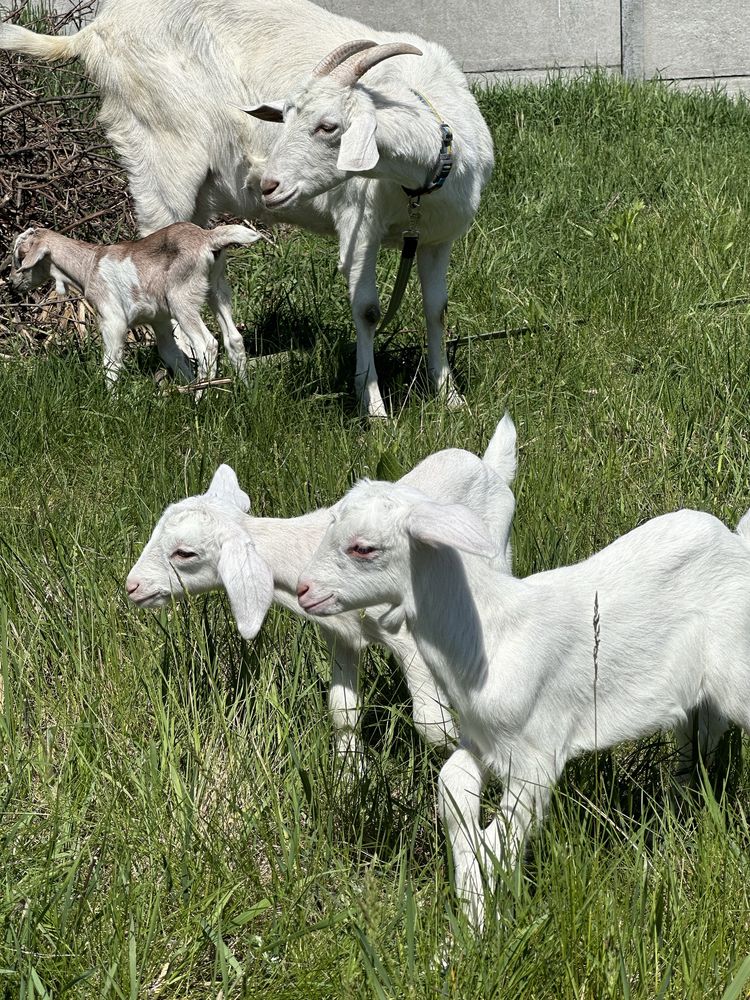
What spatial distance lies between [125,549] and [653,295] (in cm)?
304

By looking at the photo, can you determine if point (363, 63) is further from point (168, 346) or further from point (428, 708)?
point (428, 708)

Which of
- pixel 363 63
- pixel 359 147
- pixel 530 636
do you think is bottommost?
pixel 530 636

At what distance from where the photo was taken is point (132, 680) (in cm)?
289

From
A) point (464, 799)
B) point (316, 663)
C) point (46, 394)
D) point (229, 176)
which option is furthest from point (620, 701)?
point (229, 176)

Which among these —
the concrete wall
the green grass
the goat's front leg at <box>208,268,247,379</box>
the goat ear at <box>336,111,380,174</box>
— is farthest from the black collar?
the concrete wall

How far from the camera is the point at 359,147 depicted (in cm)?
445

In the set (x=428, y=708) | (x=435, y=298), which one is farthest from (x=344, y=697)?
(x=435, y=298)

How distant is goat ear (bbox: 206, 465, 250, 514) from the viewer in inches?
121

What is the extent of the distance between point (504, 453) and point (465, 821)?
121 cm

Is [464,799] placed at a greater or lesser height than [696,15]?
lesser

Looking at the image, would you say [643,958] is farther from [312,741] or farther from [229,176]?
[229,176]

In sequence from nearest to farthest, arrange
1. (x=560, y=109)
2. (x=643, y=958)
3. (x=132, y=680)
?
(x=643, y=958)
(x=132, y=680)
(x=560, y=109)

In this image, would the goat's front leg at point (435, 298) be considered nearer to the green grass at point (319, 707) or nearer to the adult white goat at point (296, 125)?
the adult white goat at point (296, 125)

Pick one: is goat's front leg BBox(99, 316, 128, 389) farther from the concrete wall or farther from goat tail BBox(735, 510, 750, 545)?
the concrete wall
